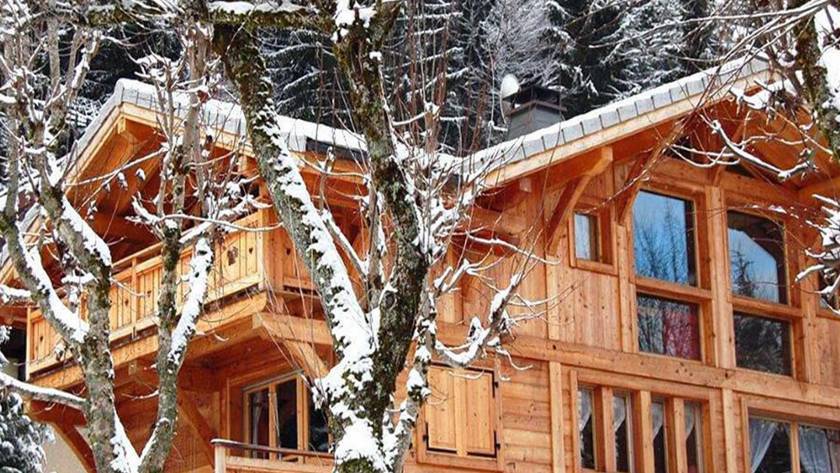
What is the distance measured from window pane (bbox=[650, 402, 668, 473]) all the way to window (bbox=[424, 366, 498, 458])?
2.67 metres

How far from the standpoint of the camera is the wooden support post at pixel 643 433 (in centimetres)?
1878

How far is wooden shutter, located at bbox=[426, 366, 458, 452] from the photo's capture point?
17000 millimetres

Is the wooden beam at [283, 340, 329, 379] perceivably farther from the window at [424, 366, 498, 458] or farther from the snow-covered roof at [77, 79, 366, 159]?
the snow-covered roof at [77, 79, 366, 159]

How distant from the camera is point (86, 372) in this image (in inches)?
460

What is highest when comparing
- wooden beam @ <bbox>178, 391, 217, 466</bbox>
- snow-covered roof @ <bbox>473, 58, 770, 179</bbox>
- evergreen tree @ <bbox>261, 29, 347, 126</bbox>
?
evergreen tree @ <bbox>261, 29, 347, 126</bbox>

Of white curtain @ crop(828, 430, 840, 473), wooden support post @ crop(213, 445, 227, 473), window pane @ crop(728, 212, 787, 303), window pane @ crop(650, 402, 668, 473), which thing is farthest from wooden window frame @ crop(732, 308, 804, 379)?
wooden support post @ crop(213, 445, 227, 473)

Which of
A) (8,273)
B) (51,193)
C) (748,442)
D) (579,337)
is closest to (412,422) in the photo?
(51,193)

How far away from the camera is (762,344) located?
20.3 m

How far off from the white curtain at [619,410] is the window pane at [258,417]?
4.12 metres

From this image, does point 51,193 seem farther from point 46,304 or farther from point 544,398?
point 544,398

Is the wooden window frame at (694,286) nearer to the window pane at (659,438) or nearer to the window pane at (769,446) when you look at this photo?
the window pane at (659,438)

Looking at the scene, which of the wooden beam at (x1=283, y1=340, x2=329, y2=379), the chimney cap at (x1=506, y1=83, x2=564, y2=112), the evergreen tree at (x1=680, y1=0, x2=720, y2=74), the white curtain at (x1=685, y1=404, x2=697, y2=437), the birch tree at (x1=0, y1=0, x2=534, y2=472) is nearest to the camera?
the birch tree at (x1=0, y1=0, x2=534, y2=472)

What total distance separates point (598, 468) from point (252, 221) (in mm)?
5078

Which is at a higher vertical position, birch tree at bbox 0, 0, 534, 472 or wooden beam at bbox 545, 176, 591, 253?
wooden beam at bbox 545, 176, 591, 253
